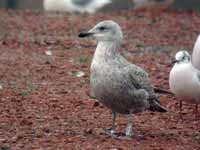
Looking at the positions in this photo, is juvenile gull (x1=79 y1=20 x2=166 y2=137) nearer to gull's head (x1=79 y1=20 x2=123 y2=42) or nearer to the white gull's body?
gull's head (x1=79 y1=20 x2=123 y2=42)

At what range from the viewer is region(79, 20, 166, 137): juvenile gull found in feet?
25.5

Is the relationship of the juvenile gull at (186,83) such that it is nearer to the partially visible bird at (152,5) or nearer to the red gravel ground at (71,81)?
the red gravel ground at (71,81)

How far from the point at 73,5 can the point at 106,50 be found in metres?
9.26

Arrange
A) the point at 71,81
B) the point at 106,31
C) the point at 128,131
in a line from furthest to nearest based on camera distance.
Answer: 1. the point at 71,81
2. the point at 106,31
3. the point at 128,131

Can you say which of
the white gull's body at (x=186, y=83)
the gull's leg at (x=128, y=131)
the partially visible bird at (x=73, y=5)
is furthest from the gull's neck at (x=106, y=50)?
the partially visible bird at (x=73, y=5)

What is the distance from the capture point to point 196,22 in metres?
15.3

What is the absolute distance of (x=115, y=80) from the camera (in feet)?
25.5

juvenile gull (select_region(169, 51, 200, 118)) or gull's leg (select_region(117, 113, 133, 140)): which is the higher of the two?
juvenile gull (select_region(169, 51, 200, 118))

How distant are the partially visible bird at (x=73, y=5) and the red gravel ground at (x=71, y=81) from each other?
1.46 metres

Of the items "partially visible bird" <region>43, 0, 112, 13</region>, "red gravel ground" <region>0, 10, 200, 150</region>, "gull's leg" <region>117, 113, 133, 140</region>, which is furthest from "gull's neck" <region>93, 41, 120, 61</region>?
"partially visible bird" <region>43, 0, 112, 13</region>

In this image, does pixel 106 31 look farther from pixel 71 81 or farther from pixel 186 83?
pixel 71 81

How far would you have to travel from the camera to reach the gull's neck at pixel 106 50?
7898mm

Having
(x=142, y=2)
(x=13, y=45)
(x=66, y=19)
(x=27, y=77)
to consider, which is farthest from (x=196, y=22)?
(x=27, y=77)

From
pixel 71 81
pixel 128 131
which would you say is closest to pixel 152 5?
pixel 71 81
